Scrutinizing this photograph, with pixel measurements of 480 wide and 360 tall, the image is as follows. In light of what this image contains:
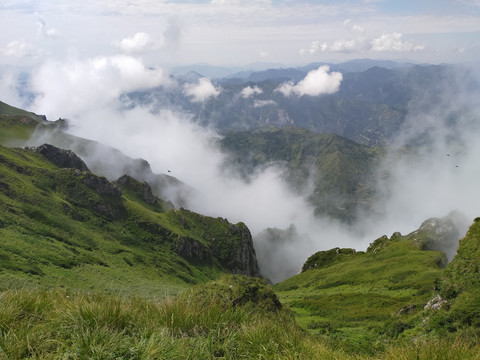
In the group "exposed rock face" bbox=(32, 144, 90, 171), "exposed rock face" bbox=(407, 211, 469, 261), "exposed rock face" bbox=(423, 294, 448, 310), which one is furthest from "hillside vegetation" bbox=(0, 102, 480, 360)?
"exposed rock face" bbox=(407, 211, 469, 261)

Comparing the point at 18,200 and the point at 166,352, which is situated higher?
the point at 18,200

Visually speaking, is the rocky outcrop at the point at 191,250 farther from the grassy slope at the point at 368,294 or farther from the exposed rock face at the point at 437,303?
the exposed rock face at the point at 437,303

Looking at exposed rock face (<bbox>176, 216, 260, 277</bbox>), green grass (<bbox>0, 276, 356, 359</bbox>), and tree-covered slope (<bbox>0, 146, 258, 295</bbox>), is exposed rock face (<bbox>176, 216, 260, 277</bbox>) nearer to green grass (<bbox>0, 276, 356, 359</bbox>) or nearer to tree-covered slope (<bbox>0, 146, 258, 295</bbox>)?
tree-covered slope (<bbox>0, 146, 258, 295</bbox>)

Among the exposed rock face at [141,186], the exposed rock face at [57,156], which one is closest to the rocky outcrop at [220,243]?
the exposed rock face at [141,186]

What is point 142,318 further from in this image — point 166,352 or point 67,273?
point 67,273

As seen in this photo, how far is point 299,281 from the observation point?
103000 millimetres

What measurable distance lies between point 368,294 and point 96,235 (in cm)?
7929

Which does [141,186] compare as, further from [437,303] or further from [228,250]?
[437,303]

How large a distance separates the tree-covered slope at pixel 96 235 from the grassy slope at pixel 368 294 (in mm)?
26069

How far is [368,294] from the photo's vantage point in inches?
2292

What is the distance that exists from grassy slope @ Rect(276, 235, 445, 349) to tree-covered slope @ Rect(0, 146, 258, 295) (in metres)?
26.1

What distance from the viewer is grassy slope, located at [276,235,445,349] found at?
32188mm

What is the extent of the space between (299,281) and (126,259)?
54.2 m

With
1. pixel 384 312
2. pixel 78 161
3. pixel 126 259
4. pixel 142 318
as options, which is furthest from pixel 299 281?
pixel 78 161
